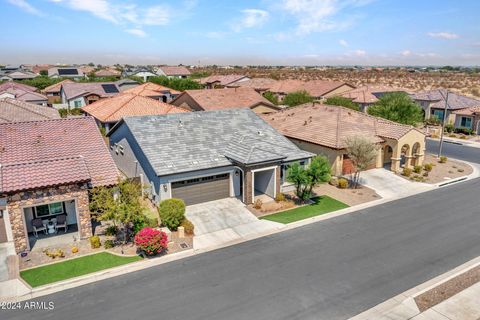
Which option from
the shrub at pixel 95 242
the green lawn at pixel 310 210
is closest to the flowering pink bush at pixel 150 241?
the shrub at pixel 95 242

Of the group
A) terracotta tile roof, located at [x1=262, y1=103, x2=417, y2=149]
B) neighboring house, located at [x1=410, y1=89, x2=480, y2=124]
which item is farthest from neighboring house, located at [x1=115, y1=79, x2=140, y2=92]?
neighboring house, located at [x1=410, y1=89, x2=480, y2=124]

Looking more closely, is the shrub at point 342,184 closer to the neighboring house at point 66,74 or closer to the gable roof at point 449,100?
the gable roof at point 449,100

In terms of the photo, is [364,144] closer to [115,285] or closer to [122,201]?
[122,201]

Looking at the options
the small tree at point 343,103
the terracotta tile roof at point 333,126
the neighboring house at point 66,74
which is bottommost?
the terracotta tile roof at point 333,126

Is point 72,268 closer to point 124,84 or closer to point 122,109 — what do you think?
point 122,109

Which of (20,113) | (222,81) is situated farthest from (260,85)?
(20,113)

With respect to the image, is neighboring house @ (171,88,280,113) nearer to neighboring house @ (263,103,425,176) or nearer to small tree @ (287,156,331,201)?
neighboring house @ (263,103,425,176)

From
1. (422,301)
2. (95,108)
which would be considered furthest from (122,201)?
(95,108)
